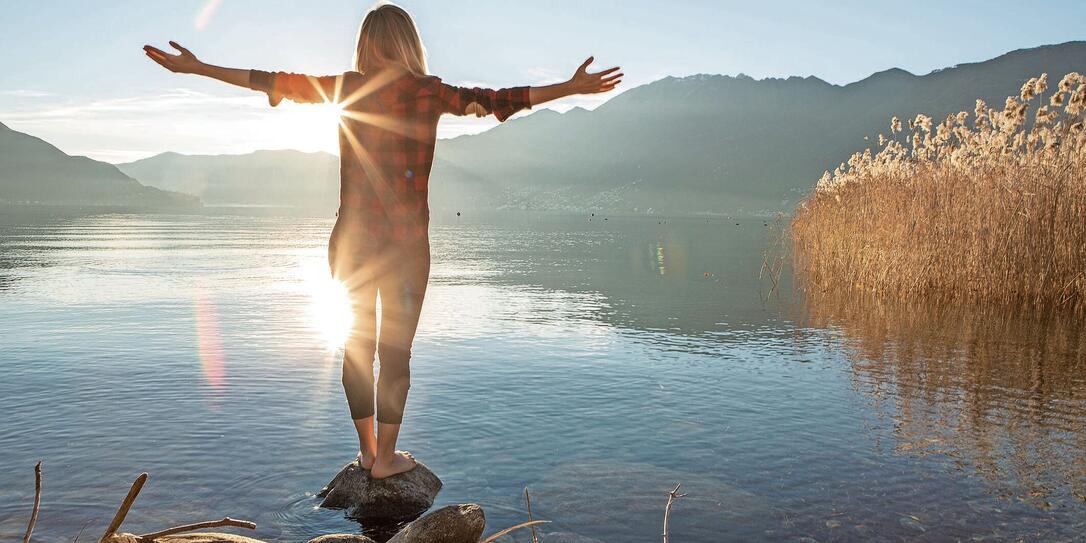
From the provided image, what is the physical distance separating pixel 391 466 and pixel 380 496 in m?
0.18

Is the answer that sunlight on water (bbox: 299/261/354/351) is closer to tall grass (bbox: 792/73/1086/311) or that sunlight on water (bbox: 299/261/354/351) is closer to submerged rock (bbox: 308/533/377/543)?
submerged rock (bbox: 308/533/377/543)

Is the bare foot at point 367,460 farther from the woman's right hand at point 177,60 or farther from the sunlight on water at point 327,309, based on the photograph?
the woman's right hand at point 177,60

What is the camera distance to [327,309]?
51.1 feet

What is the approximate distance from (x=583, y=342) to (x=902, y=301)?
274 inches

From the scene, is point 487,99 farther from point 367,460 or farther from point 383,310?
point 367,460

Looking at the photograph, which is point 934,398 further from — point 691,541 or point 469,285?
point 469,285

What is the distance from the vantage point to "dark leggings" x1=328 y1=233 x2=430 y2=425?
4809mm

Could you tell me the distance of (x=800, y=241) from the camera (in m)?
21.7

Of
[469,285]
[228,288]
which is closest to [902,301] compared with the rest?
[469,285]

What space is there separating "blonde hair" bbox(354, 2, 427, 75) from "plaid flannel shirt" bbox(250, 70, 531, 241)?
73mm

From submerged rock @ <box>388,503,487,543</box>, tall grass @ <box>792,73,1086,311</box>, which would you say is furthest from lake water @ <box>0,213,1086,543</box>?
tall grass @ <box>792,73,1086,311</box>

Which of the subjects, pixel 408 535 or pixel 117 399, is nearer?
pixel 408 535

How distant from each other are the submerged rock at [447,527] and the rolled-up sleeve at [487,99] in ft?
7.03

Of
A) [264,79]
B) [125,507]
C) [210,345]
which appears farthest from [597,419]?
[210,345]
